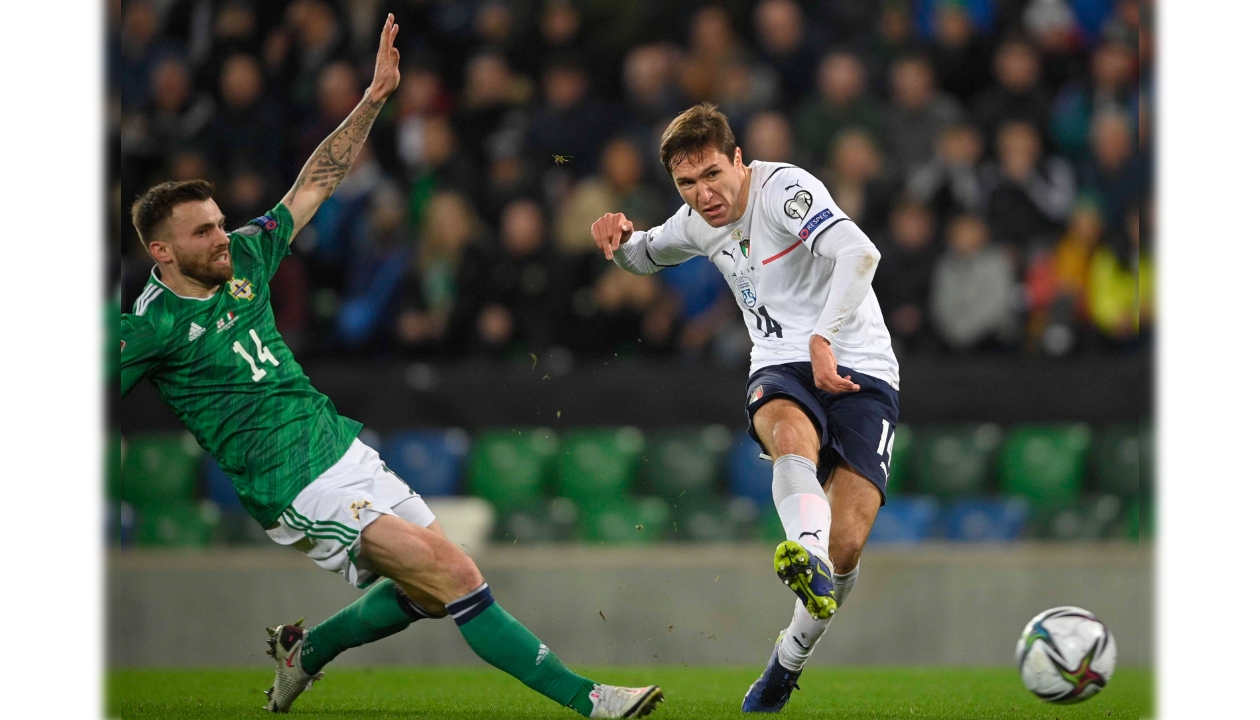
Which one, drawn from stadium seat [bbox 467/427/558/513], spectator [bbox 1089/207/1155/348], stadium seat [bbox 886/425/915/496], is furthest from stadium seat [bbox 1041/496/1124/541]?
stadium seat [bbox 467/427/558/513]

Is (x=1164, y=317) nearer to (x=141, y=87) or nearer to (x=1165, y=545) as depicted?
(x=1165, y=545)

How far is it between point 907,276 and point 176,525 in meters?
4.79

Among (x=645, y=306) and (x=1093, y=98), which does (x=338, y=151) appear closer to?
(x=645, y=306)

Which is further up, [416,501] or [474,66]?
[474,66]

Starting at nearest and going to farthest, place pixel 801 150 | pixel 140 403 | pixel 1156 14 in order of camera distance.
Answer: pixel 1156 14, pixel 140 403, pixel 801 150

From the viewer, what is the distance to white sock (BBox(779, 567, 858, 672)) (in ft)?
18.3

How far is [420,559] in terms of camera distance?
16.8ft

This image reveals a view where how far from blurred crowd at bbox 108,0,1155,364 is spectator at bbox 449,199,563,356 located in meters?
0.01

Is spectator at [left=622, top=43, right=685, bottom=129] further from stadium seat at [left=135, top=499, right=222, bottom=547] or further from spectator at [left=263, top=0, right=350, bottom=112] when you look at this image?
stadium seat at [left=135, top=499, right=222, bottom=547]

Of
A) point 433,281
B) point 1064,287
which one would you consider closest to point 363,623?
point 433,281

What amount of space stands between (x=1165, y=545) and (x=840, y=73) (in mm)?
6412

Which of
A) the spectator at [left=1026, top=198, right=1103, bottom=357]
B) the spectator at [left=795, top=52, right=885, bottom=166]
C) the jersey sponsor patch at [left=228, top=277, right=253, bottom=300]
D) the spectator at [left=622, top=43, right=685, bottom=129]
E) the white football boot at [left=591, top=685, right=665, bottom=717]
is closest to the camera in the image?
the white football boot at [left=591, top=685, right=665, bottom=717]

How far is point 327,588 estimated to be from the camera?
338 inches

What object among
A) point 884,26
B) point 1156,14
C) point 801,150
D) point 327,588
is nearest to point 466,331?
point 327,588
